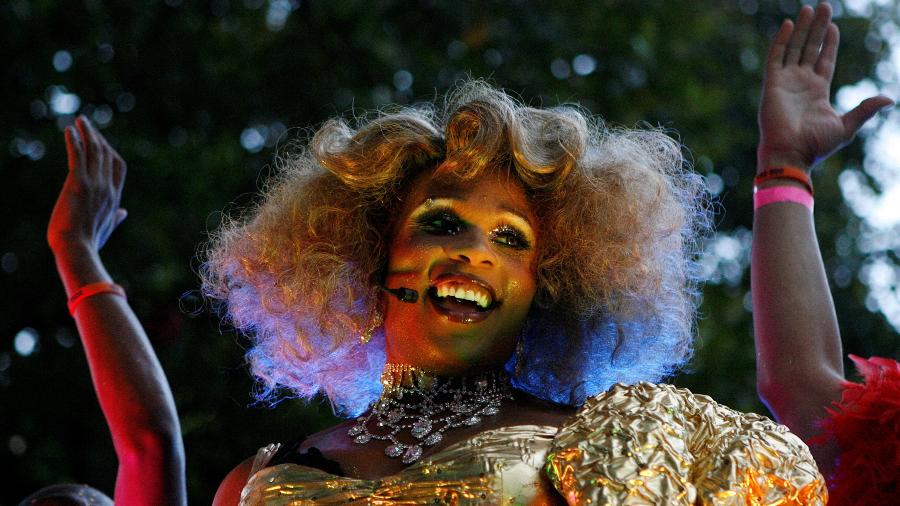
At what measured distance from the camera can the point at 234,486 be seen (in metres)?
2.37

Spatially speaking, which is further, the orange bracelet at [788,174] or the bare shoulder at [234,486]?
the orange bracelet at [788,174]

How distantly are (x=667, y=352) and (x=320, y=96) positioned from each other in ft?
9.13

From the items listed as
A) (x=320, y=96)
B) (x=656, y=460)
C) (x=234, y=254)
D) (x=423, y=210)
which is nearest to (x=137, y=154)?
(x=320, y=96)

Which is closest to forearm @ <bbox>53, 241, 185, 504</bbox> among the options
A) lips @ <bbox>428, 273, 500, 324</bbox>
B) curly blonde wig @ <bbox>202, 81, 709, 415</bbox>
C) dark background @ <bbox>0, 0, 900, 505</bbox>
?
curly blonde wig @ <bbox>202, 81, 709, 415</bbox>

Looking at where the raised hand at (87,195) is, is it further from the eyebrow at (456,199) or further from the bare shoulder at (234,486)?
the eyebrow at (456,199)

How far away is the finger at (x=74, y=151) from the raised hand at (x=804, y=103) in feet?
5.85

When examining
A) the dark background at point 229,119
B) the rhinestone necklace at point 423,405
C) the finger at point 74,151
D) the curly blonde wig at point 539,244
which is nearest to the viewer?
the rhinestone necklace at point 423,405

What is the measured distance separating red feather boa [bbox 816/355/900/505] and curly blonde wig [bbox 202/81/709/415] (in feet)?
1.44

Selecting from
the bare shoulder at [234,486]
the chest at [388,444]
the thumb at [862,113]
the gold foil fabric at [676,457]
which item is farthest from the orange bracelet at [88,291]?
the thumb at [862,113]

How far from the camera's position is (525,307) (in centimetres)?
236

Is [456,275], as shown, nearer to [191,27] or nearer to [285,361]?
[285,361]

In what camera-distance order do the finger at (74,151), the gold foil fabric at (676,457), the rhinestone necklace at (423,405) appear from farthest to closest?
the finger at (74,151), the rhinestone necklace at (423,405), the gold foil fabric at (676,457)

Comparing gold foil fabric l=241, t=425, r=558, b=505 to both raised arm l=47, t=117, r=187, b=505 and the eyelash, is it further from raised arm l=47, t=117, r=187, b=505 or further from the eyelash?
raised arm l=47, t=117, r=187, b=505

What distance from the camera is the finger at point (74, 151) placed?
126 inches
